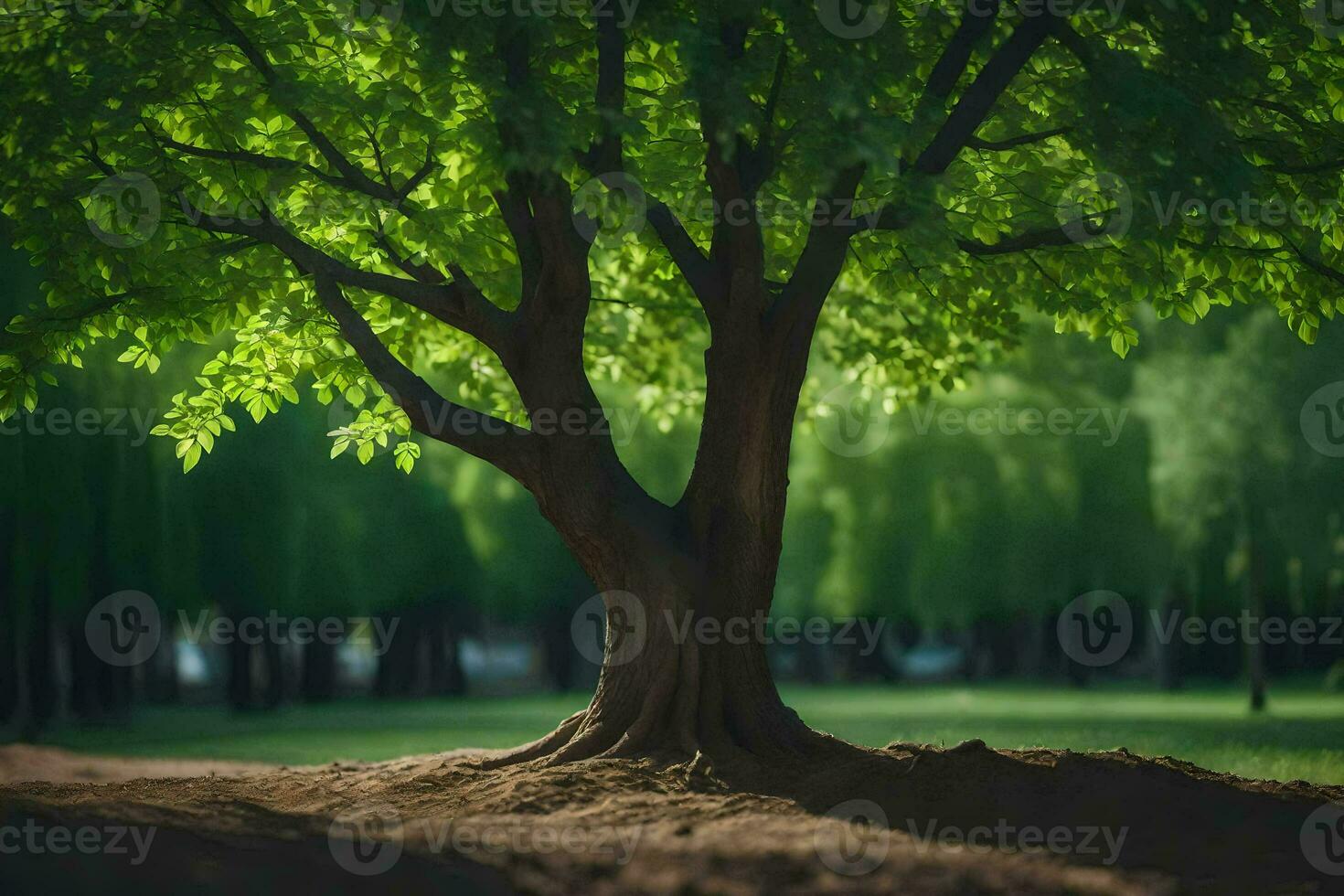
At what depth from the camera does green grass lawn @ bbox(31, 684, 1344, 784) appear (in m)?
19.1

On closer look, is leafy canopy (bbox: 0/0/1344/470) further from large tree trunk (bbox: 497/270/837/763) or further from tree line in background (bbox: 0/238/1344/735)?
tree line in background (bbox: 0/238/1344/735)

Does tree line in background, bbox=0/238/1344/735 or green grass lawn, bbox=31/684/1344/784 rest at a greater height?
tree line in background, bbox=0/238/1344/735

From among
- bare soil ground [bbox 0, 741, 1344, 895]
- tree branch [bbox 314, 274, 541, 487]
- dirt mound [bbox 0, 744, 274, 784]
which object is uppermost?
tree branch [bbox 314, 274, 541, 487]

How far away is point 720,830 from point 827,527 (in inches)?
1145

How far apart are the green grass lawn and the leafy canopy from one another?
5.19 meters

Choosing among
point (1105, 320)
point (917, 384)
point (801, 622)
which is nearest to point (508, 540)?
point (801, 622)

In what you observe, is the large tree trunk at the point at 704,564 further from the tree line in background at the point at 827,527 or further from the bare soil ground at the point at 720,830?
the tree line in background at the point at 827,527

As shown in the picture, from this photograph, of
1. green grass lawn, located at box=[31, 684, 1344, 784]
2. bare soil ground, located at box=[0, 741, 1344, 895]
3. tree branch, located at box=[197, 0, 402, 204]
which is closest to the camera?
bare soil ground, located at box=[0, 741, 1344, 895]

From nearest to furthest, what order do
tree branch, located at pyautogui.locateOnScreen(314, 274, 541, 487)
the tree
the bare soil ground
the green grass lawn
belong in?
the bare soil ground
the tree
tree branch, located at pyautogui.locateOnScreen(314, 274, 541, 487)
the green grass lawn

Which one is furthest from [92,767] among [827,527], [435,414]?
[827,527]

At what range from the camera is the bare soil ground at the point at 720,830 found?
7168mm

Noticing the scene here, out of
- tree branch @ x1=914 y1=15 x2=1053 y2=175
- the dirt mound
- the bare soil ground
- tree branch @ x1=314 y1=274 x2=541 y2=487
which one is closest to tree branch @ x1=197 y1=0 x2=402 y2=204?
tree branch @ x1=314 y1=274 x2=541 y2=487

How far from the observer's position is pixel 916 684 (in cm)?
4612

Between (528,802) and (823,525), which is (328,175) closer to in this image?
(528,802)
